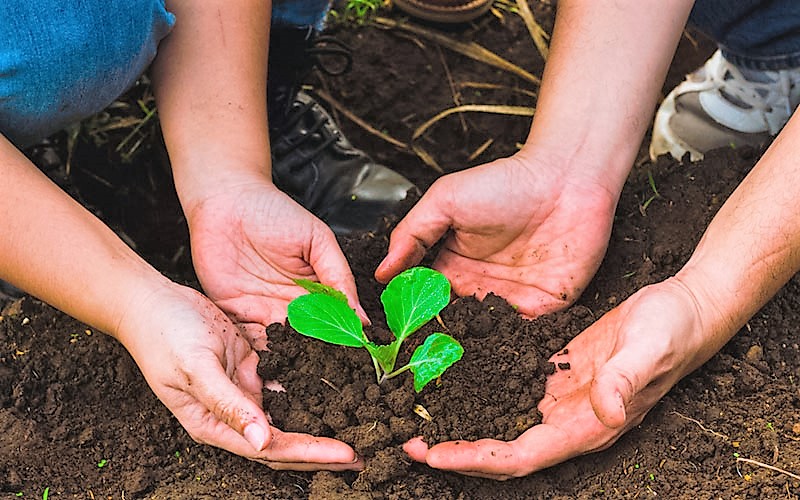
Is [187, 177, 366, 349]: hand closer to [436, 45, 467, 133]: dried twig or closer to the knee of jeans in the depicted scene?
the knee of jeans

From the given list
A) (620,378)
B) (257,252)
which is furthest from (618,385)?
(257,252)

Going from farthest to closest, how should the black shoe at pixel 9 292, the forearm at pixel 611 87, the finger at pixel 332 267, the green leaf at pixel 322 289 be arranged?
the black shoe at pixel 9 292, the forearm at pixel 611 87, the finger at pixel 332 267, the green leaf at pixel 322 289

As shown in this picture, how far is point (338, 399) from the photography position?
1506mm

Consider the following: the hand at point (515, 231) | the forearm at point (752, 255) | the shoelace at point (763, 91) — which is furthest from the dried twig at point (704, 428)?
the shoelace at point (763, 91)

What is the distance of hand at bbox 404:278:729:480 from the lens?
1.38m

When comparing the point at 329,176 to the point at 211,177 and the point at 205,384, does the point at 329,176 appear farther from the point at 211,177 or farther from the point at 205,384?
the point at 205,384

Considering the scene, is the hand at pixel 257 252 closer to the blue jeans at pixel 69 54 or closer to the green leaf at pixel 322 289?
the green leaf at pixel 322 289

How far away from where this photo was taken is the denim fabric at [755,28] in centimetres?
204

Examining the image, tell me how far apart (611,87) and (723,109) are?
0.57m

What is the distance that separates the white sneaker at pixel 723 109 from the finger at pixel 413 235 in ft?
2.67

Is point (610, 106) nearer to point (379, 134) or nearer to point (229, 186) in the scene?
point (229, 186)

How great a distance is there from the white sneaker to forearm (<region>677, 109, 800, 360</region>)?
601mm

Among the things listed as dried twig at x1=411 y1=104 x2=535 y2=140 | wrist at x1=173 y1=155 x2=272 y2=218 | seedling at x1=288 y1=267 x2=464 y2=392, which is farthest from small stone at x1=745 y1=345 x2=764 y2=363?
dried twig at x1=411 y1=104 x2=535 y2=140

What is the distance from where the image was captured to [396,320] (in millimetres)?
1541
